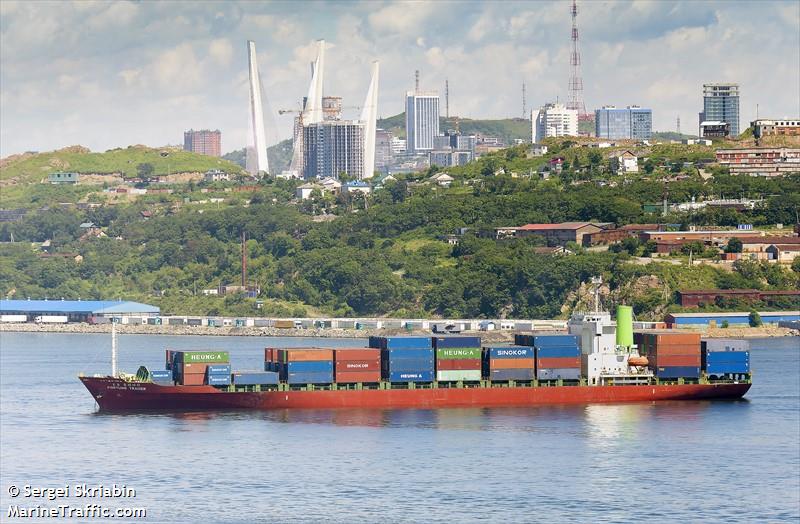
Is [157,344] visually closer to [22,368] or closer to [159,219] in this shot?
[22,368]

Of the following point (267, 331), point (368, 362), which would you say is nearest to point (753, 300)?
point (267, 331)

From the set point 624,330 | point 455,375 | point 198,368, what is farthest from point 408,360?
point 624,330

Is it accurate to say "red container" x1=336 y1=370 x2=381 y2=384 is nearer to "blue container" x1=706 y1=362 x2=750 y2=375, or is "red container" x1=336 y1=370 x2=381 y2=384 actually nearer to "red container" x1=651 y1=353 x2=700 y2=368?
"red container" x1=651 y1=353 x2=700 y2=368

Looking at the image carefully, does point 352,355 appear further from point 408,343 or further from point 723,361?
point 723,361

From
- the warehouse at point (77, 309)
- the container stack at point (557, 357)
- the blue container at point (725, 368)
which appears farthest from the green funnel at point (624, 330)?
the warehouse at point (77, 309)

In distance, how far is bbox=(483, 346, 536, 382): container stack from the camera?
2931 inches

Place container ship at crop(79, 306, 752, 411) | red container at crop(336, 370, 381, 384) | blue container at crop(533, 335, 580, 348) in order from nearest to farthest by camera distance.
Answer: container ship at crop(79, 306, 752, 411)
red container at crop(336, 370, 381, 384)
blue container at crop(533, 335, 580, 348)

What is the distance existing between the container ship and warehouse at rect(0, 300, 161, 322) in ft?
237

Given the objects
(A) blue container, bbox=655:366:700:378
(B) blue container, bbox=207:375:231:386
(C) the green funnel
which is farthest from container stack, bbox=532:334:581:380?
(B) blue container, bbox=207:375:231:386

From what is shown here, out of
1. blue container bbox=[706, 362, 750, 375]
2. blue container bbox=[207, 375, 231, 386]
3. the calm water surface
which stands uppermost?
blue container bbox=[706, 362, 750, 375]

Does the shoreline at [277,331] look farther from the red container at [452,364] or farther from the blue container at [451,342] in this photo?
the red container at [452,364]

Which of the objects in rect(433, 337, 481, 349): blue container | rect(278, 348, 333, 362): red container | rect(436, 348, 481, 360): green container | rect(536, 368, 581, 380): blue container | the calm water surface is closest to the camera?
the calm water surface

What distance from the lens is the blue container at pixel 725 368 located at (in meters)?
77.5

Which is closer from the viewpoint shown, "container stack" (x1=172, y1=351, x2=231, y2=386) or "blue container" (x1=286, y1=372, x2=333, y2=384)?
"container stack" (x1=172, y1=351, x2=231, y2=386)
